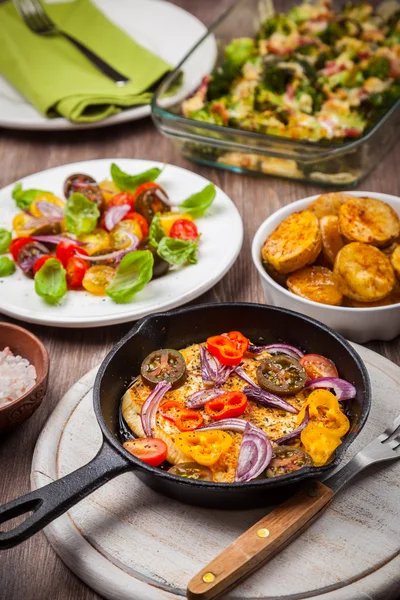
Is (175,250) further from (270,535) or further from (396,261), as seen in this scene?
(270,535)

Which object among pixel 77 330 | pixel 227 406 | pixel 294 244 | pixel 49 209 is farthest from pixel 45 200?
pixel 227 406

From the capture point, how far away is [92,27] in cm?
377

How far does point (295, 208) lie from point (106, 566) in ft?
4.27

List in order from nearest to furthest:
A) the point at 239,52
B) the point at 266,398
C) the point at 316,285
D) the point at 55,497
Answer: the point at 55,497
the point at 266,398
the point at 316,285
the point at 239,52

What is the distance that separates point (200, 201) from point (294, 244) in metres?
0.57

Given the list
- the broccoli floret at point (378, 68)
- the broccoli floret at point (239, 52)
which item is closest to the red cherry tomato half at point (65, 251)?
the broccoli floret at point (239, 52)

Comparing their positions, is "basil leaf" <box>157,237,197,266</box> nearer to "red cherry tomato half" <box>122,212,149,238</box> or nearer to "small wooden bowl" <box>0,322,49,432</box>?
"red cherry tomato half" <box>122,212,149,238</box>

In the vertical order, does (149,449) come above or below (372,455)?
above

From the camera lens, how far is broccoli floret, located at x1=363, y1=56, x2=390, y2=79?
10.9 ft

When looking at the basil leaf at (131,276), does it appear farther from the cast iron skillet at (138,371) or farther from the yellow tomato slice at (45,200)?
the yellow tomato slice at (45,200)

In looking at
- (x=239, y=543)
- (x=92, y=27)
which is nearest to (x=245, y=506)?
(x=239, y=543)

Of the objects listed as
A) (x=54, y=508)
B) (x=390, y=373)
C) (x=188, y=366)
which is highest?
(x=54, y=508)

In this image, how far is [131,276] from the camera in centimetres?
237

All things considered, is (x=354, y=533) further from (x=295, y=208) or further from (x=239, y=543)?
(x=295, y=208)
